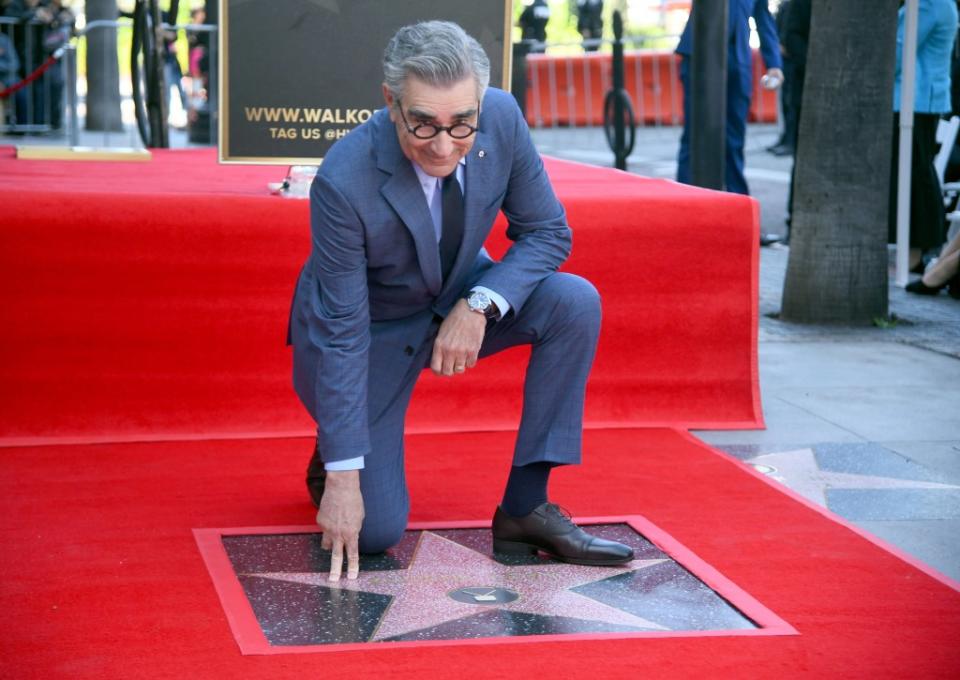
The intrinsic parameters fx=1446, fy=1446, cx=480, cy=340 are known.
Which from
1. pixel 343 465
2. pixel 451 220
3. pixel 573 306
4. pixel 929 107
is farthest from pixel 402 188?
pixel 929 107

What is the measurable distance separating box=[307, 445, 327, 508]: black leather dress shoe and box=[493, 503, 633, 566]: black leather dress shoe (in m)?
0.55

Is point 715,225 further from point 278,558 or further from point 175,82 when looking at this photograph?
point 175,82

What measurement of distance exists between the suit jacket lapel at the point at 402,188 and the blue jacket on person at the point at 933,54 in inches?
208

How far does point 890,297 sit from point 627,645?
5.06 m

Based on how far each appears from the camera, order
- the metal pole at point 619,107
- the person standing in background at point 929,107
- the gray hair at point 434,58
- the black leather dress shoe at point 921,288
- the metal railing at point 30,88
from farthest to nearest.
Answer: the metal railing at point 30,88
the metal pole at point 619,107
the person standing in background at point 929,107
the black leather dress shoe at point 921,288
the gray hair at point 434,58

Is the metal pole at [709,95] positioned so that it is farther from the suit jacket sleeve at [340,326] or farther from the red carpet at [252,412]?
the suit jacket sleeve at [340,326]

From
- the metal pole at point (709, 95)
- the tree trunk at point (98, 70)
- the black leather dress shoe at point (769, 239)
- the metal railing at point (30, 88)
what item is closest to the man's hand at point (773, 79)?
the black leather dress shoe at point (769, 239)

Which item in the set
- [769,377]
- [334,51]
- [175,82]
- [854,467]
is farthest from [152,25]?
[175,82]

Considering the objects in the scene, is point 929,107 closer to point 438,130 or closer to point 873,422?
point 873,422

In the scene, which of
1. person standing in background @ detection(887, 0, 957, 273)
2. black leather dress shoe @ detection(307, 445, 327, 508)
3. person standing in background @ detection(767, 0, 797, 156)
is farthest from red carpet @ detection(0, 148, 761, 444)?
person standing in background @ detection(767, 0, 797, 156)

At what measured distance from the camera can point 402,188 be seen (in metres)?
3.10

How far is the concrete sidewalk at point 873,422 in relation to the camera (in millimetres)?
3867

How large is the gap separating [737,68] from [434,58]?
572 centimetres

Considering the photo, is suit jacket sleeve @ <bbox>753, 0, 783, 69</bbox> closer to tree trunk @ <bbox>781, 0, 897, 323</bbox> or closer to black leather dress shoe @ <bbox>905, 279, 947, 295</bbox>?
black leather dress shoe @ <bbox>905, 279, 947, 295</bbox>
